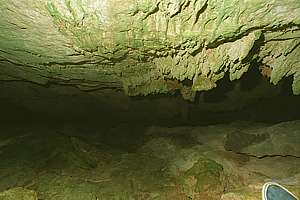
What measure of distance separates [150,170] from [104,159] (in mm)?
1147

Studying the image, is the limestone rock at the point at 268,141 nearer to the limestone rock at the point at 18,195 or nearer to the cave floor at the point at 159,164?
the cave floor at the point at 159,164

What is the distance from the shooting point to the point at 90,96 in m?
7.30

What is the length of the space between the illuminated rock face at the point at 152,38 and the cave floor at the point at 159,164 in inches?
68.4

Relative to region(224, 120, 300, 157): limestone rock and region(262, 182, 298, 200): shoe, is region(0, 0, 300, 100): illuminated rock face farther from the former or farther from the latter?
region(224, 120, 300, 157): limestone rock

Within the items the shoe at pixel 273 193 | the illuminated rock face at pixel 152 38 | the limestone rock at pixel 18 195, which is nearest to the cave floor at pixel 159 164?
the limestone rock at pixel 18 195

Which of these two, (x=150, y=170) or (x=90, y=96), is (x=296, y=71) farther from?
(x=90, y=96)

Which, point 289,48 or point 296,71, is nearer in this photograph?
point 289,48

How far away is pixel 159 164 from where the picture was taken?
6.46 metres

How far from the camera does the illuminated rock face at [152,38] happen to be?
318 cm

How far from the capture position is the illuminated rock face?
3.18 meters

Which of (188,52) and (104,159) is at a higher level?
(188,52)

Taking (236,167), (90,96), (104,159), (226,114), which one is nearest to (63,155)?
(104,159)

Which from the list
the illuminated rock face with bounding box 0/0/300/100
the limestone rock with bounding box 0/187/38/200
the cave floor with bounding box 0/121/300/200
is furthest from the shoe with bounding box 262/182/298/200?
the limestone rock with bounding box 0/187/38/200

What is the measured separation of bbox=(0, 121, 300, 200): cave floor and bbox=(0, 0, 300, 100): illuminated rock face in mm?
1738
